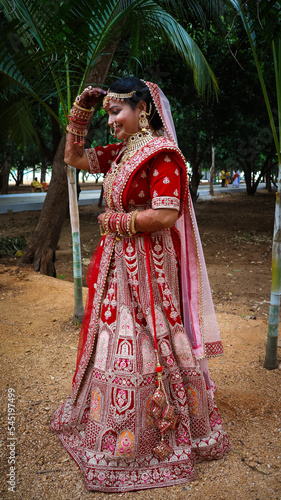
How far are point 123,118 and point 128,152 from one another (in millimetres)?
182

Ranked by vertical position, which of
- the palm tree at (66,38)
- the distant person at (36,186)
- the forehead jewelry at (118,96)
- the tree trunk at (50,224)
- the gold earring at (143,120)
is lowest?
the tree trunk at (50,224)

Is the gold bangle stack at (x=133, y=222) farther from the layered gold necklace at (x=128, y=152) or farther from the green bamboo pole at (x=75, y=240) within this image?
the green bamboo pole at (x=75, y=240)

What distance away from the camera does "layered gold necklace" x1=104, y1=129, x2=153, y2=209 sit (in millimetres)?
2127

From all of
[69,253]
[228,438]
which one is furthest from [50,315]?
[69,253]

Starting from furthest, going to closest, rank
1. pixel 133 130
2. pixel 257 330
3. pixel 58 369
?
pixel 257 330 → pixel 58 369 → pixel 133 130

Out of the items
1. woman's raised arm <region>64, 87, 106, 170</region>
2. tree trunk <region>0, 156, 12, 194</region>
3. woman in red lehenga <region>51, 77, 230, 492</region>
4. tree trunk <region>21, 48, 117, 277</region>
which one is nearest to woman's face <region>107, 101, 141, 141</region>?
woman in red lehenga <region>51, 77, 230, 492</region>

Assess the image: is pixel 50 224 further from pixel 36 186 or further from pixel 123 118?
pixel 36 186

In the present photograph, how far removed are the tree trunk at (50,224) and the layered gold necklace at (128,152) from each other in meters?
4.23

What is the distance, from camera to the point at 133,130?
213 cm

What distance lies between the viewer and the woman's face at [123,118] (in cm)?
206

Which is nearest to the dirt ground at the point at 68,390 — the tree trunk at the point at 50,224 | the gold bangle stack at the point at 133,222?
the tree trunk at the point at 50,224

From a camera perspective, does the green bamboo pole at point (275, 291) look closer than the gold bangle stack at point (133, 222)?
No

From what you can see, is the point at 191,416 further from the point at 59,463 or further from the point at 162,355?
the point at 59,463

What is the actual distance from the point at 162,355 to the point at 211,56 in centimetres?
882
